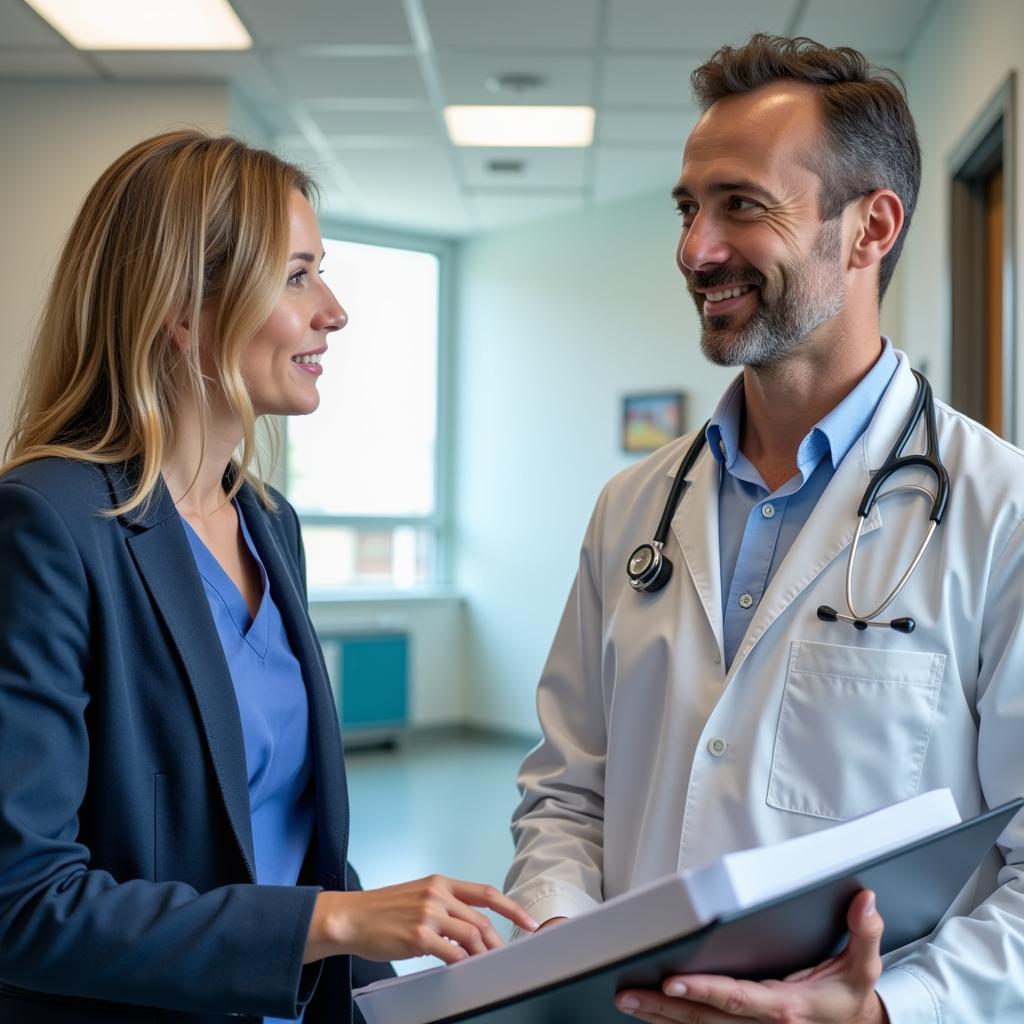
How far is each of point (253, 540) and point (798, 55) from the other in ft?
3.21

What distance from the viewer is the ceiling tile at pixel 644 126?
204 inches

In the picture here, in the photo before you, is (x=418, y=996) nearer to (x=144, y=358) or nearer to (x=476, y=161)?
(x=144, y=358)

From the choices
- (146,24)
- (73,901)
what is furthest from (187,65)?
(73,901)

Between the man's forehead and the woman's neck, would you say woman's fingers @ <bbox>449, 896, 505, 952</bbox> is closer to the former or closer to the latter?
the woman's neck

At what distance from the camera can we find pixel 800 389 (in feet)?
4.86

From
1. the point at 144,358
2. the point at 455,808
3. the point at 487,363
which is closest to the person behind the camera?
the point at 144,358

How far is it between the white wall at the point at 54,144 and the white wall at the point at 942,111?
9.23ft

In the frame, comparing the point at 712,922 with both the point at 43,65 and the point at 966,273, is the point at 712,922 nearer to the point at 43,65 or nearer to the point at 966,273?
the point at 966,273

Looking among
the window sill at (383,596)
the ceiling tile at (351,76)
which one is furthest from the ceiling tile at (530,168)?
the window sill at (383,596)

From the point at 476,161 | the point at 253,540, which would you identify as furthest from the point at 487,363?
the point at 253,540

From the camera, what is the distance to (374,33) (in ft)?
14.2

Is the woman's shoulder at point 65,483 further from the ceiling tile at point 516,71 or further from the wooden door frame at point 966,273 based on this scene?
the ceiling tile at point 516,71

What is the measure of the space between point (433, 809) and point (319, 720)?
403 cm

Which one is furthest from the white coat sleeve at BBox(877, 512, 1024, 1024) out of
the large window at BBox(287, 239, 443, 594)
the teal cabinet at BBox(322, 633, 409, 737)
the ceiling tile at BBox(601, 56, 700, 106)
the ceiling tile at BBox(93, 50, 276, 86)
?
the large window at BBox(287, 239, 443, 594)
